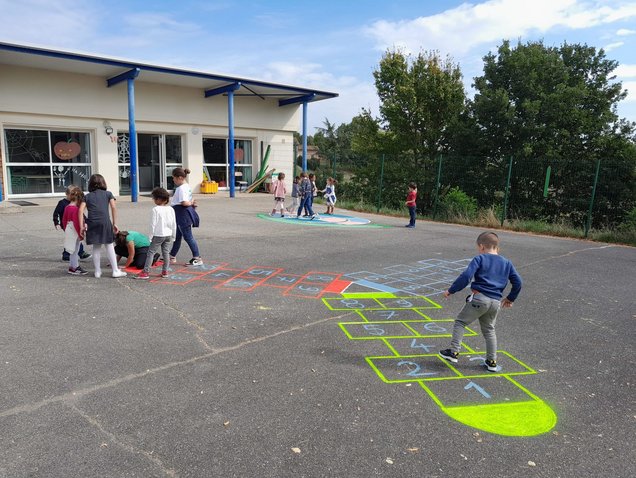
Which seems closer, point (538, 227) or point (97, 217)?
point (97, 217)

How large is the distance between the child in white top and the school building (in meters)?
11.1

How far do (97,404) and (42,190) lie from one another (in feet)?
55.5

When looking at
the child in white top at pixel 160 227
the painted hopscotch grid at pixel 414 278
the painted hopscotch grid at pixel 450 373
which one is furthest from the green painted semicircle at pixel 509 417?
the child in white top at pixel 160 227

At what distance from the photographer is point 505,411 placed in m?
3.56

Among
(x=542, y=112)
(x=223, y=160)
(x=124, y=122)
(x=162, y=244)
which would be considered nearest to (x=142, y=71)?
(x=124, y=122)

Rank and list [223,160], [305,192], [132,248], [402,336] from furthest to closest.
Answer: [223,160] < [305,192] < [132,248] < [402,336]

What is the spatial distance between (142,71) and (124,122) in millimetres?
2590

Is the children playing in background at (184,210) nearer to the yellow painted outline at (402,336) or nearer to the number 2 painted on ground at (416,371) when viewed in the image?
the yellow painted outline at (402,336)

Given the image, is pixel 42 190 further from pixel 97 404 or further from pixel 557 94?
pixel 557 94

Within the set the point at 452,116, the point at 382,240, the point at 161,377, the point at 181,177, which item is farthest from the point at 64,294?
the point at 452,116

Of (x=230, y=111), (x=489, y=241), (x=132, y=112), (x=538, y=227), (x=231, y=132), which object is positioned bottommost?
(x=538, y=227)

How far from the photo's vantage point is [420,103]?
21953 millimetres

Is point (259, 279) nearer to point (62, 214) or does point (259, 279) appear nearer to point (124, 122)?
point (62, 214)

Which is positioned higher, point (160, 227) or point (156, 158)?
point (156, 158)
